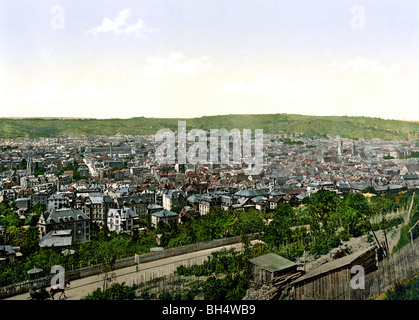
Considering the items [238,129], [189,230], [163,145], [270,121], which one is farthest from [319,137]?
[189,230]

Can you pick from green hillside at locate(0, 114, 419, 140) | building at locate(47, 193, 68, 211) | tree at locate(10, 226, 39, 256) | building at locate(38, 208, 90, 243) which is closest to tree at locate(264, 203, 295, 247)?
green hillside at locate(0, 114, 419, 140)

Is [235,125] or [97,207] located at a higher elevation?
[235,125]

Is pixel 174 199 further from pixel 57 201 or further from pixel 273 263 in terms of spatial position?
pixel 273 263

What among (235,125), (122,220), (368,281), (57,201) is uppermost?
(235,125)

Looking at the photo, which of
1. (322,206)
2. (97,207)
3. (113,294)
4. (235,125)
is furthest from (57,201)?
(322,206)

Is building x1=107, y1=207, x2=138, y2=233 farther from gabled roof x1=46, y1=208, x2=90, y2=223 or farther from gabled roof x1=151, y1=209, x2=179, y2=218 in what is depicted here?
gabled roof x1=46, y1=208, x2=90, y2=223

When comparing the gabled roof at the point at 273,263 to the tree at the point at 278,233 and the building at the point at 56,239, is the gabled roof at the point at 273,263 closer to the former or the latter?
the tree at the point at 278,233
